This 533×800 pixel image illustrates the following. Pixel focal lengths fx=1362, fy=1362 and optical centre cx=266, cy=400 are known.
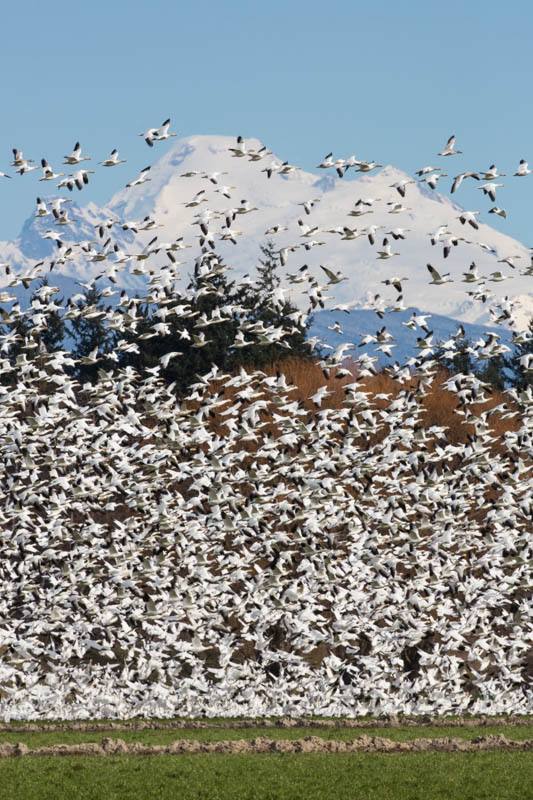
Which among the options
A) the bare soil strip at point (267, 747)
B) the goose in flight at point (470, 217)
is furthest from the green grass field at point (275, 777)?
the goose in flight at point (470, 217)

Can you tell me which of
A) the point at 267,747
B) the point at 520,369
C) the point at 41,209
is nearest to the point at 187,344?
the point at 520,369

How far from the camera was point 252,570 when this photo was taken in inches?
1698

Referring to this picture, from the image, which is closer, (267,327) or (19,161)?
(19,161)

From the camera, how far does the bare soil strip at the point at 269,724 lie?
32812 millimetres

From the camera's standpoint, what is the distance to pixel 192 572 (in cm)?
3944

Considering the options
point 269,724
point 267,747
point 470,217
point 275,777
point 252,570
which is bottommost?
point 275,777

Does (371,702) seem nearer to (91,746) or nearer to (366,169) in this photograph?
(91,746)

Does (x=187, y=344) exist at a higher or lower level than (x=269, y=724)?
higher

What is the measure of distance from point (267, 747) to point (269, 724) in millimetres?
5371

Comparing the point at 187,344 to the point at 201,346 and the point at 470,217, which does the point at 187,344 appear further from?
the point at 470,217

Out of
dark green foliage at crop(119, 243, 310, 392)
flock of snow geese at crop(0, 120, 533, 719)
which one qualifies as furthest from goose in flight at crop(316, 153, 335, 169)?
dark green foliage at crop(119, 243, 310, 392)

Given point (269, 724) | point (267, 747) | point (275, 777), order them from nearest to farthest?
point (275, 777)
point (267, 747)
point (269, 724)

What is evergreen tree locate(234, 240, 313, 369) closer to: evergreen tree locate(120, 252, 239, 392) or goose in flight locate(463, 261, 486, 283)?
evergreen tree locate(120, 252, 239, 392)

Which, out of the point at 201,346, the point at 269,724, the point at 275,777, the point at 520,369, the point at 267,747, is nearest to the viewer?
the point at 275,777
